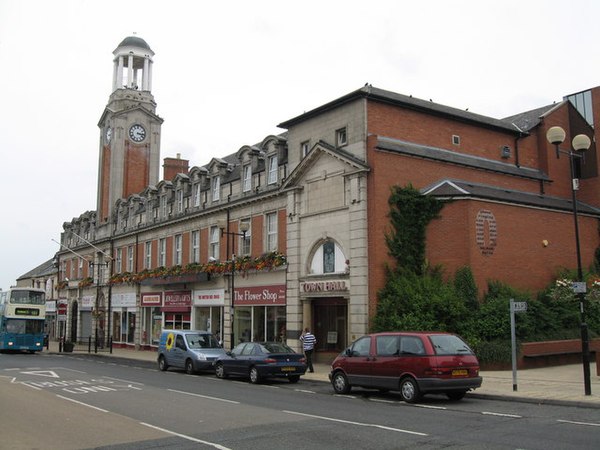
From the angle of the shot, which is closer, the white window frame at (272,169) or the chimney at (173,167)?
the white window frame at (272,169)

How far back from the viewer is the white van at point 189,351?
25.1 metres

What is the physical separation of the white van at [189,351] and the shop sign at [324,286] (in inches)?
181

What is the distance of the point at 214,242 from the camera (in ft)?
121

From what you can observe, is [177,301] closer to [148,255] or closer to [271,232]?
[148,255]

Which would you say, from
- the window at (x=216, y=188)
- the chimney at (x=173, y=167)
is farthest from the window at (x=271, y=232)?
the chimney at (x=173, y=167)

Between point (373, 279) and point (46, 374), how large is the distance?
43.2 ft

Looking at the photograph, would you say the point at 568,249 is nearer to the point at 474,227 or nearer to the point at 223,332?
the point at 474,227

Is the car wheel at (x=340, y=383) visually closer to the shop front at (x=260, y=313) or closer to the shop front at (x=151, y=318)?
the shop front at (x=260, y=313)

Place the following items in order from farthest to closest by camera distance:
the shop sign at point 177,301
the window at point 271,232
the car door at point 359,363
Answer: the shop sign at point 177,301 → the window at point 271,232 → the car door at point 359,363

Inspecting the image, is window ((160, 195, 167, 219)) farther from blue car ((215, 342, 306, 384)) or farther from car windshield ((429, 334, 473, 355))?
car windshield ((429, 334, 473, 355))

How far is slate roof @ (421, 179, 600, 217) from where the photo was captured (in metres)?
25.6

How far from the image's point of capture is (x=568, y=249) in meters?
29.0

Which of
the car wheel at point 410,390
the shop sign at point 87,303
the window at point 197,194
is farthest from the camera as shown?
the shop sign at point 87,303

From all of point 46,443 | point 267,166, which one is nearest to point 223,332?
point 267,166
